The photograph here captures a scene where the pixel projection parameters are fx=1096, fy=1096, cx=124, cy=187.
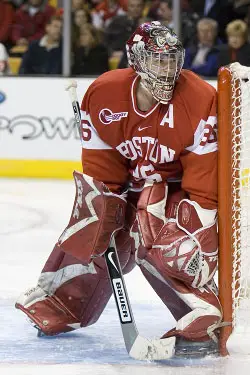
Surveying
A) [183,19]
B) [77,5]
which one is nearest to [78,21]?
[77,5]

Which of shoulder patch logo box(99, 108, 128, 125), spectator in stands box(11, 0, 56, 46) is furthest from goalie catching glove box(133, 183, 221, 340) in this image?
spectator in stands box(11, 0, 56, 46)

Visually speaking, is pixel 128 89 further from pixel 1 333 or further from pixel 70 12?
pixel 70 12

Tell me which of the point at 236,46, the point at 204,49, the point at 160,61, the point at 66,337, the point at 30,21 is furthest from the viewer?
the point at 30,21

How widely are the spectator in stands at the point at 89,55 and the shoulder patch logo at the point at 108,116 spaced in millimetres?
3906

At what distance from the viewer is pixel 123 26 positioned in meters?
7.06

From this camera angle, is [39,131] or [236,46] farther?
[39,131]

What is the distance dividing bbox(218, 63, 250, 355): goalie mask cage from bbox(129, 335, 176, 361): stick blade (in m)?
0.17

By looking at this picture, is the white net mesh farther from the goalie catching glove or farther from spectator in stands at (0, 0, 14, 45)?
spectator in stands at (0, 0, 14, 45)

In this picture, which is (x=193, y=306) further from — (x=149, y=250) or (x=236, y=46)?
(x=236, y=46)

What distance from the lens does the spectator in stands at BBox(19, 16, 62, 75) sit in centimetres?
708

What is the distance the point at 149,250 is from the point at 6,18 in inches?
176

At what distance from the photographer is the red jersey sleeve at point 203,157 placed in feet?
10.0

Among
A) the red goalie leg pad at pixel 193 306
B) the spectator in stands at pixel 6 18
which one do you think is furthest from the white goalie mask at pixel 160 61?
the spectator in stands at pixel 6 18

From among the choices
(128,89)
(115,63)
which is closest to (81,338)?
(128,89)
